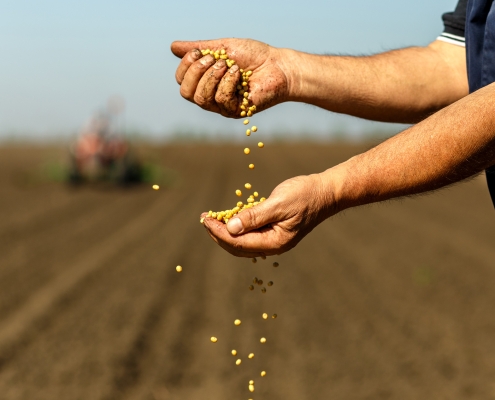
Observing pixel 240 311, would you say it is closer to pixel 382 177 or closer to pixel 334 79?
pixel 334 79

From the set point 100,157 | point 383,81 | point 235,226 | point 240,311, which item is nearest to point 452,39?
point 383,81

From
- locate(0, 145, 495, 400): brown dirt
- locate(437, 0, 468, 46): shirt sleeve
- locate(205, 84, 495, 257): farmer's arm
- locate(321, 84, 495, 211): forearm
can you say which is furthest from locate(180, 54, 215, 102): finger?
locate(0, 145, 495, 400): brown dirt

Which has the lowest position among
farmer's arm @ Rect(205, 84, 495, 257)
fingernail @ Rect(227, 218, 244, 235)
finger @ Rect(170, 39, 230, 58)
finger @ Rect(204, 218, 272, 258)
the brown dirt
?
the brown dirt

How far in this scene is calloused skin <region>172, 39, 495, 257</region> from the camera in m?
2.18

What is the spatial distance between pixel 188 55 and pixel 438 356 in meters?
4.28

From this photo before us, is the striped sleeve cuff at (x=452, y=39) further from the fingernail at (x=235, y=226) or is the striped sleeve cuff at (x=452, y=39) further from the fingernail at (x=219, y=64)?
the fingernail at (x=235, y=226)

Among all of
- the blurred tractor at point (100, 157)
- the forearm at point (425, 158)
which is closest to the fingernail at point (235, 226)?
the forearm at point (425, 158)

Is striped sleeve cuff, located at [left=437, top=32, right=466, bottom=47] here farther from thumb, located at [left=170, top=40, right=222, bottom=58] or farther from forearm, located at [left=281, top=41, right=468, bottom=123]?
thumb, located at [left=170, top=40, right=222, bottom=58]

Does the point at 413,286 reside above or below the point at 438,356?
below

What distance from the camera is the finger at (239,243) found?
240 centimetres

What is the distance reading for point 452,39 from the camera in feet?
9.91

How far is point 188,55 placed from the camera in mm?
2740

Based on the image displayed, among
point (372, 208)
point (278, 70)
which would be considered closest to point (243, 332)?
point (278, 70)

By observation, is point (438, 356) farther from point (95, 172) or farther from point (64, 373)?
point (95, 172)
